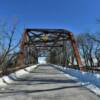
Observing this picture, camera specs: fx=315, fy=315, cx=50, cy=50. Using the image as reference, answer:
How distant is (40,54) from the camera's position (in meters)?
152

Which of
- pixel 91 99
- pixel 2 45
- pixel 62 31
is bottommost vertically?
pixel 91 99

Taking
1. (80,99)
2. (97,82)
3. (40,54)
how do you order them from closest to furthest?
(80,99) < (97,82) < (40,54)

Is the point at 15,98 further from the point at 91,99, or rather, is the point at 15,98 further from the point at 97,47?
the point at 97,47

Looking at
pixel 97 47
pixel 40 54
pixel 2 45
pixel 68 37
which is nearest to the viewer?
pixel 2 45

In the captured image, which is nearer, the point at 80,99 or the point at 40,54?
the point at 80,99

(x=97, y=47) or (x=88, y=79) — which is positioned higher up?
(x=97, y=47)

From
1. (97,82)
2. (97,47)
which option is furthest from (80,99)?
(97,47)

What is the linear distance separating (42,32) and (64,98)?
54.4 metres

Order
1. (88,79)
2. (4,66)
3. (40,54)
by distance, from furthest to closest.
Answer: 1. (40,54)
2. (4,66)
3. (88,79)

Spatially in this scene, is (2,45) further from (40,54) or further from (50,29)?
(40,54)

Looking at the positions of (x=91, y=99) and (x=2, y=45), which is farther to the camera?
(x=2, y=45)

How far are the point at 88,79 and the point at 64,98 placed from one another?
1181 centimetres

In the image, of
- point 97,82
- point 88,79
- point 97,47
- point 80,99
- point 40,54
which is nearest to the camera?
point 80,99

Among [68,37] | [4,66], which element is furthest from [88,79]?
[68,37]
